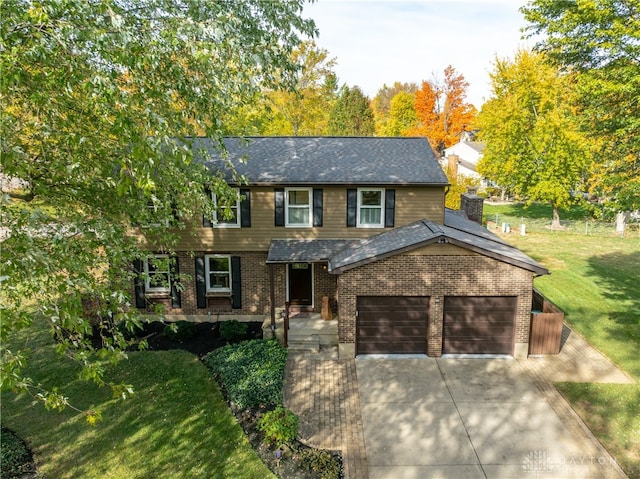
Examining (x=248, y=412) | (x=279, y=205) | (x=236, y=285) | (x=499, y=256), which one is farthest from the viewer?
(x=236, y=285)

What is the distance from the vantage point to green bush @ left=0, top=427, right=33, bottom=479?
9.36m

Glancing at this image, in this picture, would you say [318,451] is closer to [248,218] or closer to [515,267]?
[515,267]

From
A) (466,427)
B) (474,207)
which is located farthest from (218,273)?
(474,207)

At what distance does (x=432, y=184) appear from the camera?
637 inches

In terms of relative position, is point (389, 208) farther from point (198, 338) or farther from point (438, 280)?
point (198, 338)

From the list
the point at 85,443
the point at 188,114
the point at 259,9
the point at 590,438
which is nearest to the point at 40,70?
the point at 188,114

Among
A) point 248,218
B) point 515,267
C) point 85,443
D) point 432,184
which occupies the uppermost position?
point 432,184

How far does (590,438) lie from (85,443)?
472 inches

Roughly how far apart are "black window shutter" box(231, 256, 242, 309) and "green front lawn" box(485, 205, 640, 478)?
37.2 ft

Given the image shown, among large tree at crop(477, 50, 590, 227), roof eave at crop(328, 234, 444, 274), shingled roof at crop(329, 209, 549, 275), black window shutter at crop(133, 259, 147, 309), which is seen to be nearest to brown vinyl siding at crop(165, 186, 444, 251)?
shingled roof at crop(329, 209, 549, 275)

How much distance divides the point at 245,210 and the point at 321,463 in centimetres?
985

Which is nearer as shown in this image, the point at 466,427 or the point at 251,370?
the point at 466,427

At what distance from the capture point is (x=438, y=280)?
14.0 m

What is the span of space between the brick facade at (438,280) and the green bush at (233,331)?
4016 mm
